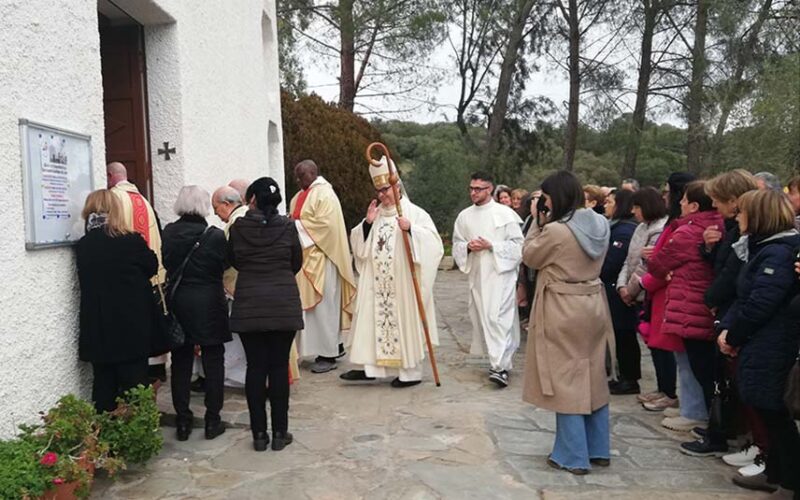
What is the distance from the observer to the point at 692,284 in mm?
4656

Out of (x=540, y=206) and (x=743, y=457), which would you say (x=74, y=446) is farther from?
(x=743, y=457)

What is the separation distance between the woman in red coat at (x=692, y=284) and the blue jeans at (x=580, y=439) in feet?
2.62

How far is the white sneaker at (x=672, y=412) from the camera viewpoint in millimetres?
5246

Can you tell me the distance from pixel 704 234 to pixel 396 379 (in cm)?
288

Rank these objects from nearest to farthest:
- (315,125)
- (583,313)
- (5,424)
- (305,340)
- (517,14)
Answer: (5,424) < (583,313) < (305,340) < (315,125) < (517,14)

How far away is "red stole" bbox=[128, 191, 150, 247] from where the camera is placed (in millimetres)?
5297

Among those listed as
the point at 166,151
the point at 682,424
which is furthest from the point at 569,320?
the point at 166,151

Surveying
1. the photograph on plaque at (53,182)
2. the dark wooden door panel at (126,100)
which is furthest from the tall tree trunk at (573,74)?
the photograph on plaque at (53,182)

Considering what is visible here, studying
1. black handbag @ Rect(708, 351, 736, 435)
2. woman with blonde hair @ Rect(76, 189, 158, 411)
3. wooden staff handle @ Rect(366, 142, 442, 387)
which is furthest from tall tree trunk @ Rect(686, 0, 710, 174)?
woman with blonde hair @ Rect(76, 189, 158, 411)

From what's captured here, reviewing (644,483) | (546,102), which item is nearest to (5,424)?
(644,483)

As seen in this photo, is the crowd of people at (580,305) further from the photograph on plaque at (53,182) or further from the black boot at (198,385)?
the black boot at (198,385)

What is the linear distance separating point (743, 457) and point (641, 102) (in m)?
14.1

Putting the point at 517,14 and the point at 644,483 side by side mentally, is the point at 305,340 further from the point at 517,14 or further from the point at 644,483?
the point at 517,14

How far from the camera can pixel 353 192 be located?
1498 cm
